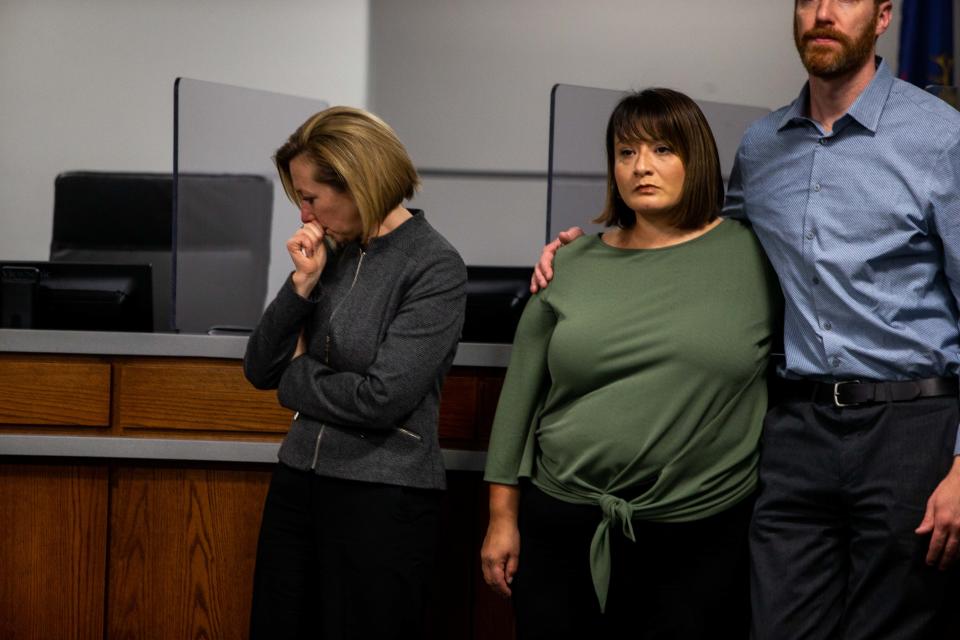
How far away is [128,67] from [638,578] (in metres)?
3.69

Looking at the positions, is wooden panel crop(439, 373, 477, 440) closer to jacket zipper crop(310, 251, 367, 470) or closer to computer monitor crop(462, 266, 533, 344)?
computer monitor crop(462, 266, 533, 344)

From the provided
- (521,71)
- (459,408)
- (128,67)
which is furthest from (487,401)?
(128,67)

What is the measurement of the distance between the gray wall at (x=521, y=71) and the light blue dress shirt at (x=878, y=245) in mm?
3144

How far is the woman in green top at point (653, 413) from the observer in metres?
1.58

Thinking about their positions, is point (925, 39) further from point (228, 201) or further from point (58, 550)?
point (58, 550)

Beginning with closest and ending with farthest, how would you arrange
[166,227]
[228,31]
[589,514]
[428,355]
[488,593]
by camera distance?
[589,514] < [428,355] < [488,593] < [166,227] < [228,31]

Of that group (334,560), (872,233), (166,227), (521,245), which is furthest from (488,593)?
(521,245)

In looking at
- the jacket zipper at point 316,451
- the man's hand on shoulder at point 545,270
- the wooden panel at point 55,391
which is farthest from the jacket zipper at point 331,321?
the wooden panel at point 55,391

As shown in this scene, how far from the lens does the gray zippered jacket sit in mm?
1725

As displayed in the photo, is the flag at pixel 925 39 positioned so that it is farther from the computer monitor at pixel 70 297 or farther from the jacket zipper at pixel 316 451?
the jacket zipper at pixel 316 451

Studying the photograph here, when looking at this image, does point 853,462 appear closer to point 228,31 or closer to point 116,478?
point 116,478

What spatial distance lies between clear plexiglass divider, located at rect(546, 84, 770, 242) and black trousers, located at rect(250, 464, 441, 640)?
111cm

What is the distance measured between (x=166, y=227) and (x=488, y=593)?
5.09 ft

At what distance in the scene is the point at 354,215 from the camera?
6.01 feet
